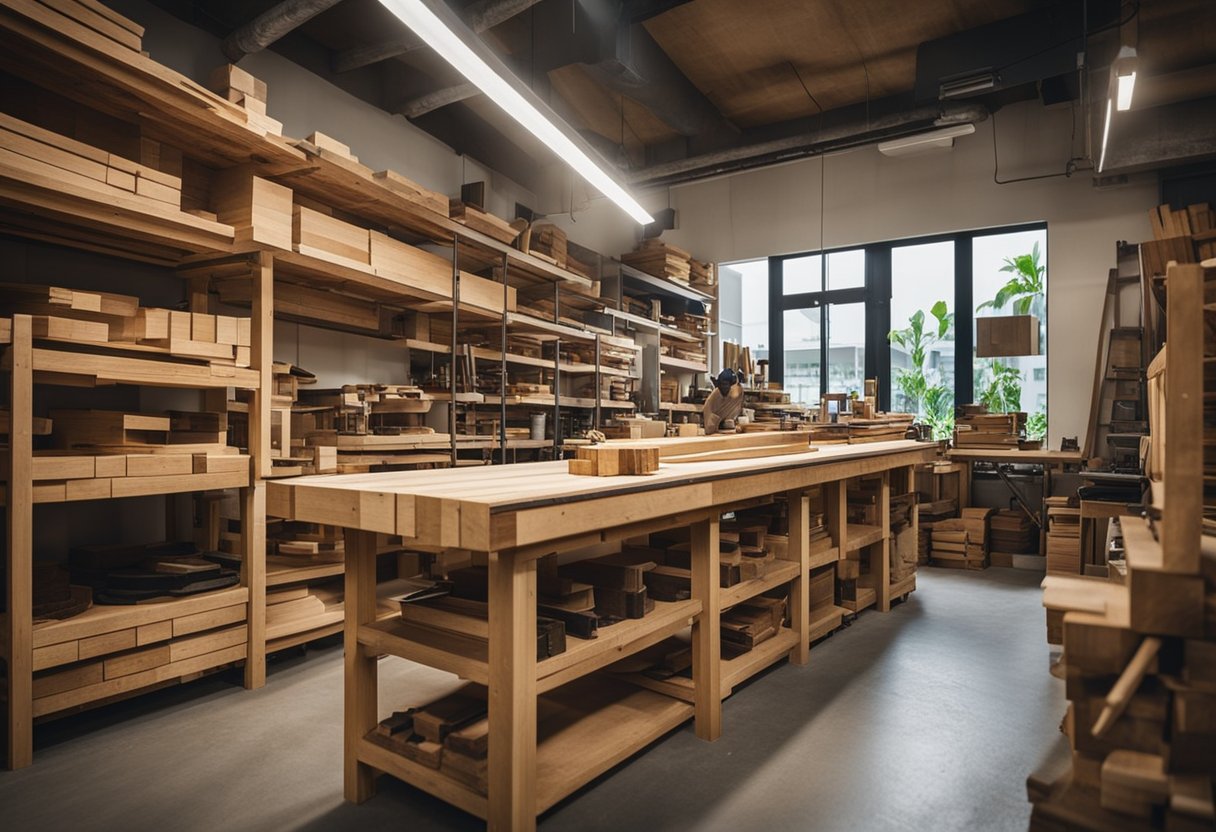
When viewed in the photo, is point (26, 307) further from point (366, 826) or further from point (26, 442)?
point (366, 826)

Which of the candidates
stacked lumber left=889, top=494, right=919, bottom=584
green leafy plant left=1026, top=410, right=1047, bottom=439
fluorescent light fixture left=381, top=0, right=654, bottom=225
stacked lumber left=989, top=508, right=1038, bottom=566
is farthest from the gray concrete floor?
green leafy plant left=1026, top=410, right=1047, bottom=439

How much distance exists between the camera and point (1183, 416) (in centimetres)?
125

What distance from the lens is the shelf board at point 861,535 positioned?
3924 millimetres

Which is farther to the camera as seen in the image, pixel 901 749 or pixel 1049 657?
pixel 1049 657

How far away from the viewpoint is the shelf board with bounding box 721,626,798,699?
9.31 feet

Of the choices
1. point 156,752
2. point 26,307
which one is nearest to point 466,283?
point 26,307

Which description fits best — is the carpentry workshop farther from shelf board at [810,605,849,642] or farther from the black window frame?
the black window frame

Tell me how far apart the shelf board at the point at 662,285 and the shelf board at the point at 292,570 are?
15.1 feet

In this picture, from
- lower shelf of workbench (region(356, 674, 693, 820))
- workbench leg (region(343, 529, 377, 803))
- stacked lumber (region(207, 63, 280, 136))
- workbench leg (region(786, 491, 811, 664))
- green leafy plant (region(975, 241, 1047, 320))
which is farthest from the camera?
green leafy plant (region(975, 241, 1047, 320))

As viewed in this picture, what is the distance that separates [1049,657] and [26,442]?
15.0 ft

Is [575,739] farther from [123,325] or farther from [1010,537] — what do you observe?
[1010,537]

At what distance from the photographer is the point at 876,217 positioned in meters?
7.91

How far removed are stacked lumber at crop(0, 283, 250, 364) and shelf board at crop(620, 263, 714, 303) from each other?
471 centimetres

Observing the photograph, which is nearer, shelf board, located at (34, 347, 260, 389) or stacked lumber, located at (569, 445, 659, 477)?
stacked lumber, located at (569, 445, 659, 477)
